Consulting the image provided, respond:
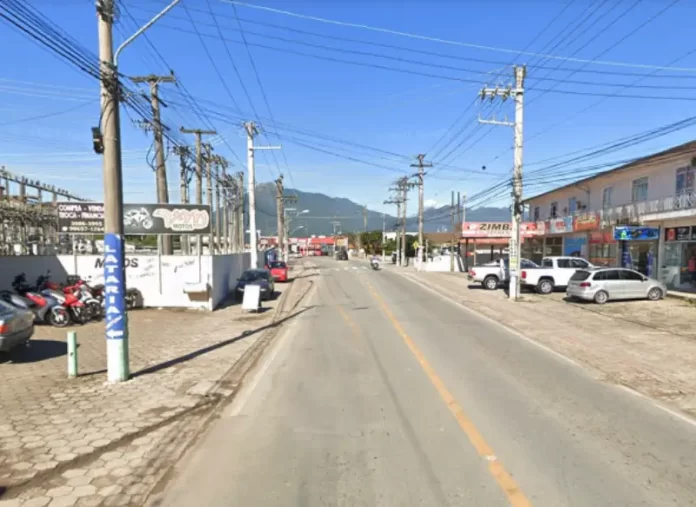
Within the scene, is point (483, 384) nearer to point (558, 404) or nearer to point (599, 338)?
point (558, 404)

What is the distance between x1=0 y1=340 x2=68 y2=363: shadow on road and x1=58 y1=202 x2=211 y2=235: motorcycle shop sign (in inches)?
309

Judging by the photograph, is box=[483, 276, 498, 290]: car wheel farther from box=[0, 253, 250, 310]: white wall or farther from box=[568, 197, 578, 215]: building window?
box=[0, 253, 250, 310]: white wall

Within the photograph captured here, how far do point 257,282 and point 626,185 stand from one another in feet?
75.4

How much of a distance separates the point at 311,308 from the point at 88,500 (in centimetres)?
1524

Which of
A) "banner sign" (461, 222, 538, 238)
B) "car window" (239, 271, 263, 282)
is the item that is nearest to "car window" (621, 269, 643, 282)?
"car window" (239, 271, 263, 282)

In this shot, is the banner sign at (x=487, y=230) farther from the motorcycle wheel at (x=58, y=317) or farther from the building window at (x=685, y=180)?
the motorcycle wheel at (x=58, y=317)

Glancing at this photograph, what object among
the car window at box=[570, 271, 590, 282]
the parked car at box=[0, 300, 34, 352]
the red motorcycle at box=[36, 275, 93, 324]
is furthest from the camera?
the car window at box=[570, 271, 590, 282]

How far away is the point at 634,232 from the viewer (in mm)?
25047

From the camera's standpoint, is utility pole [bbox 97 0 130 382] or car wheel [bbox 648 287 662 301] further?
car wheel [bbox 648 287 662 301]

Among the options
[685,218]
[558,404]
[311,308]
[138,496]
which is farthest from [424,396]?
[685,218]

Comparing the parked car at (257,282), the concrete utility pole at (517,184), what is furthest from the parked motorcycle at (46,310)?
the concrete utility pole at (517,184)

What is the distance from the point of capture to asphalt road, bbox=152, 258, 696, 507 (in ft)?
13.7

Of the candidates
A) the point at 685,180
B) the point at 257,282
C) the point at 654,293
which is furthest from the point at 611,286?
the point at 257,282

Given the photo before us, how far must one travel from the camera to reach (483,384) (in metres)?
7.70
